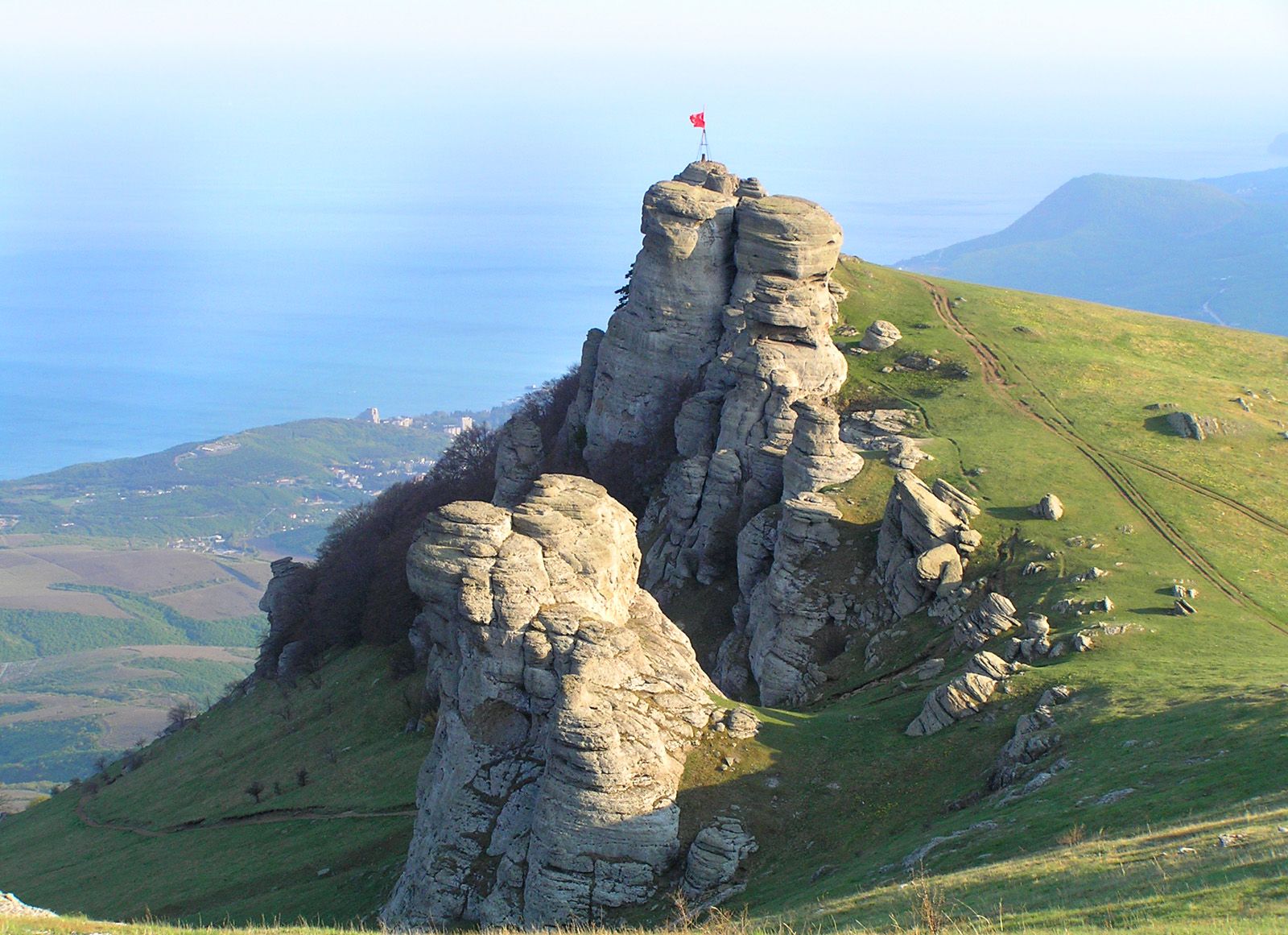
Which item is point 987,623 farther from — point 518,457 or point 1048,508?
point 518,457

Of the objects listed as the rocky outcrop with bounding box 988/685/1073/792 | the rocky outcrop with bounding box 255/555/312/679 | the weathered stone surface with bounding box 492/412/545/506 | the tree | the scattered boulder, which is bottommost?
the tree

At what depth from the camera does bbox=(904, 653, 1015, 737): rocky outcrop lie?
35.8 meters

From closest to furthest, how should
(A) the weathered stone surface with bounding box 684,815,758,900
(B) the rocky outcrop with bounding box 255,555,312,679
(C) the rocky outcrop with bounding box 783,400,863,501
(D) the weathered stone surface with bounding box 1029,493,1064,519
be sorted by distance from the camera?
1. (A) the weathered stone surface with bounding box 684,815,758,900
2. (D) the weathered stone surface with bounding box 1029,493,1064,519
3. (C) the rocky outcrop with bounding box 783,400,863,501
4. (B) the rocky outcrop with bounding box 255,555,312,679

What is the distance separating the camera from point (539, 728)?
109ft

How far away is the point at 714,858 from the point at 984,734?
29.5 ft

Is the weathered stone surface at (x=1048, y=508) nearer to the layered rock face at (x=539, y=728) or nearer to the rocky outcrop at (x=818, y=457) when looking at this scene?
the rocky outcrop at (x=818, y=457)

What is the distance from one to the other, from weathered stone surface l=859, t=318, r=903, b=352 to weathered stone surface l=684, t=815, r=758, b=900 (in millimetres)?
45110

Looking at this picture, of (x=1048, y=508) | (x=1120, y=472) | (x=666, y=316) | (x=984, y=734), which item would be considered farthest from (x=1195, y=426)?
(x=984, y=734)

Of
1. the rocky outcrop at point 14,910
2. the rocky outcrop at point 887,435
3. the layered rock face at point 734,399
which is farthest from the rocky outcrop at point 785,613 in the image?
the rocky outcrop at point 14,910

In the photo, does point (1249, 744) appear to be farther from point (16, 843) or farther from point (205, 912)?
point (16, 843)

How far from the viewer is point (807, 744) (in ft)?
115

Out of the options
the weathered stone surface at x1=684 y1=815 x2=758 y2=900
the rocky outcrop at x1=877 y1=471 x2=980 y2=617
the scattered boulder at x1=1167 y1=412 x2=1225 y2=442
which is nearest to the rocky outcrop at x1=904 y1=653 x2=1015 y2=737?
the weathered stone surface at x1=684 y1=815 x2=758 y2=900

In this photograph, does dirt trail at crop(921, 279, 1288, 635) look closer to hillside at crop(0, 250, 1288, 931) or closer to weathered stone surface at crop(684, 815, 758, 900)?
hillside at crop(0, 250, 1288, 931)

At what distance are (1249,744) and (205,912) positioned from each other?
108 ft
